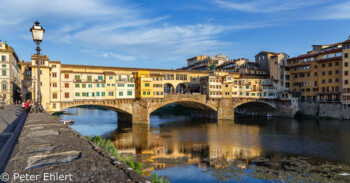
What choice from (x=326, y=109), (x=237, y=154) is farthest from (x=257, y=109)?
(x=237, y=154)

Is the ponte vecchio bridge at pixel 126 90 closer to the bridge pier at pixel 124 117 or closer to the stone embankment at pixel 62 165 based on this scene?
the bridge pier at pixel 124 117

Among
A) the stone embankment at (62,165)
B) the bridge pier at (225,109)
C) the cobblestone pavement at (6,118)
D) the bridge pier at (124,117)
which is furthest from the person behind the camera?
the bridge pier at (225,109)

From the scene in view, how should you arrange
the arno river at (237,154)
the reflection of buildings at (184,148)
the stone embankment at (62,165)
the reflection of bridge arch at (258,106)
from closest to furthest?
the stone embankment at (62,165)
the arno river at (237,154)
the reflection of buildings at (184,148)
the reflection of bridge arch at (258,106)

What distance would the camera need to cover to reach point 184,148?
36281 mm

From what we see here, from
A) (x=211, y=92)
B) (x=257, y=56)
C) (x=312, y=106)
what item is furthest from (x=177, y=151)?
(x=257, y=56)

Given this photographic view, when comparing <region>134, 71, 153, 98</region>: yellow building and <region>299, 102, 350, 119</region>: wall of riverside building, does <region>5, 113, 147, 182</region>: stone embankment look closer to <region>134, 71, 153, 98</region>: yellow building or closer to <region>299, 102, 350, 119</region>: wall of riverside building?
<region>134, 71, 153, 98</region>: yellow building

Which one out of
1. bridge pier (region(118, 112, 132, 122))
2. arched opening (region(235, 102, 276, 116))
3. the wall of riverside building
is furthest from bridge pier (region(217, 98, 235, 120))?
bridge pier (region(118, 112, 132, 122))

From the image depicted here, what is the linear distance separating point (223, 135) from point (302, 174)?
23339 mm

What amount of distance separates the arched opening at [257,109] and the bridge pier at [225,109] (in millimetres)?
13453

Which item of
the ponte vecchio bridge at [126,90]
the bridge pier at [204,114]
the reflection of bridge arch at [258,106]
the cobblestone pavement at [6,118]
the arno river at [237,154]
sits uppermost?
the ponte vecchio bridge at [126,90]

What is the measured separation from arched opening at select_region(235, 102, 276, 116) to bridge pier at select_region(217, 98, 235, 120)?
13.5 m

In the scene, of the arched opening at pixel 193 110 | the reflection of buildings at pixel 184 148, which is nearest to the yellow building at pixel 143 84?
the arched opening at pixel 193 110

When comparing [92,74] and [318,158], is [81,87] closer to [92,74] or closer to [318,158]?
[92,74]

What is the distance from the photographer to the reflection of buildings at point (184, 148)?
29.4m
